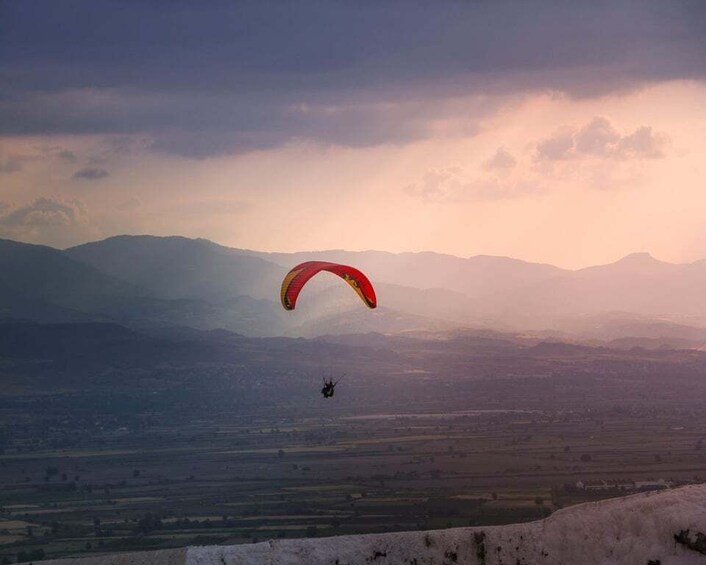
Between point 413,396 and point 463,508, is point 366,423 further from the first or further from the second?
point 463,508

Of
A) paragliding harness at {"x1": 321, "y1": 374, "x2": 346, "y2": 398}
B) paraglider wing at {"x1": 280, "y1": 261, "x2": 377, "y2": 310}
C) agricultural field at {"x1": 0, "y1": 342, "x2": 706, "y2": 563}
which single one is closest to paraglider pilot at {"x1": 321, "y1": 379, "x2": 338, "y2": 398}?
paragliding harness at {"x1": 321, "y1": 374, "x2": 346, "y2": 398}

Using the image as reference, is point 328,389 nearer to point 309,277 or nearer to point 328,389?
point 328,389

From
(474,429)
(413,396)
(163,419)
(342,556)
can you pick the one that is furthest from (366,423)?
(342,556)

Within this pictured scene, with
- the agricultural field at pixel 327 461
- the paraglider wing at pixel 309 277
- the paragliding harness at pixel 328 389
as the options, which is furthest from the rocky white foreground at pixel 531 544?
the agricultural field at pixel 327 461

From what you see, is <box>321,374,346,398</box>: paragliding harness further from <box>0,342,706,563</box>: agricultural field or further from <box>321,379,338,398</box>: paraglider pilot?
<box>0,342,706,563</box>: agricultural field

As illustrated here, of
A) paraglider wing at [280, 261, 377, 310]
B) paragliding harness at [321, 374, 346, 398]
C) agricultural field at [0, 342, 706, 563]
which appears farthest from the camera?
agricultural field at [0, 342, 706, 563]

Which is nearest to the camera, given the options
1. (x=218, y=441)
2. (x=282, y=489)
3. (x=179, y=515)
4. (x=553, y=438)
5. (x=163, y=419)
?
(x=179, y=515)
